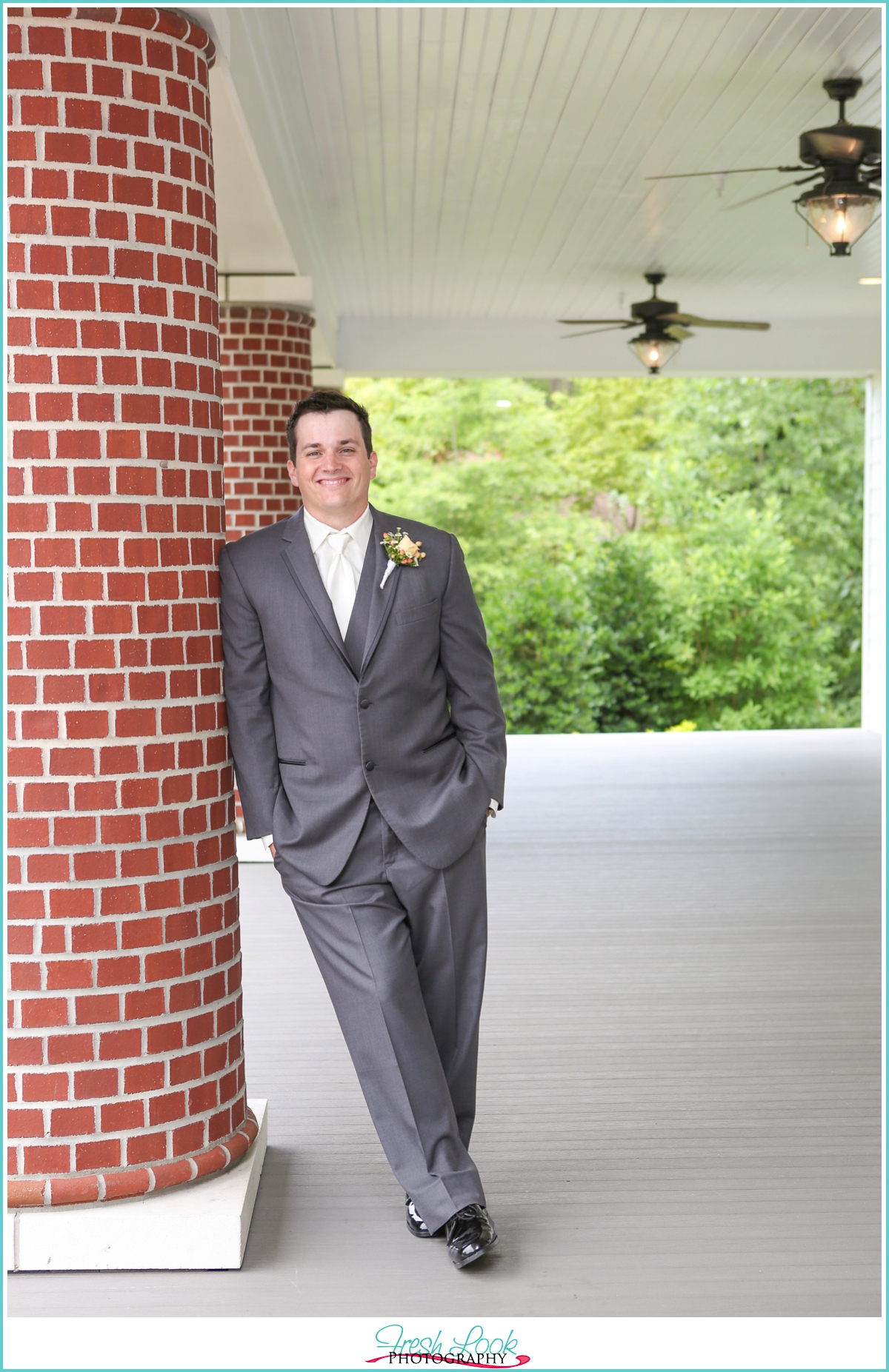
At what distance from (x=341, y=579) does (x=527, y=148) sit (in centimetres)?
432

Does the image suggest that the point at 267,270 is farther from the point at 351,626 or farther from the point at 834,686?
the point at 834,686

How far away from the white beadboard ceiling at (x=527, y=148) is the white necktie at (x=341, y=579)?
1182 millimetres

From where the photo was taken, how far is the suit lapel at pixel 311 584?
288 cm

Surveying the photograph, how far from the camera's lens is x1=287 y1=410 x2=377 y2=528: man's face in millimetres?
2904

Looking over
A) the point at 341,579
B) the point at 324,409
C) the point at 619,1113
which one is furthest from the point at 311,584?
the point at 619,1113

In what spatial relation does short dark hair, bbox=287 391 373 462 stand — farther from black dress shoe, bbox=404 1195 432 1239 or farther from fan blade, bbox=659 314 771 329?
fan blade, bbox=659 314 771 329

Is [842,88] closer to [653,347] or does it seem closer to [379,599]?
[653,347]

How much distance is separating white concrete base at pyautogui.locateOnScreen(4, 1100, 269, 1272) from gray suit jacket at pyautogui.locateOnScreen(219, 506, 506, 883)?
76 centimetres

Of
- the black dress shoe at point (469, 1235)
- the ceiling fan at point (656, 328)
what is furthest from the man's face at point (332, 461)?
the ceiling fan at point (656, 328)

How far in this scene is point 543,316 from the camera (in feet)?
37.8

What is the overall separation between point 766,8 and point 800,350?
7.59 metres

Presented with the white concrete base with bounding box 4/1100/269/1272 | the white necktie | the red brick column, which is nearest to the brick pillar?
the white concrete base with bounding box 4/1100/269/1272

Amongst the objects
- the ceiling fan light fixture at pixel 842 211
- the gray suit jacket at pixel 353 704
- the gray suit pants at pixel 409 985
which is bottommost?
the gray suit pants at pixel 409 985

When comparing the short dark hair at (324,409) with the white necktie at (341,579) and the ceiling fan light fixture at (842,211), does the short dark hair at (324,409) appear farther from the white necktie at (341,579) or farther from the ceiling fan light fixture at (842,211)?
the ceiling fan light fixture at (842,211)
